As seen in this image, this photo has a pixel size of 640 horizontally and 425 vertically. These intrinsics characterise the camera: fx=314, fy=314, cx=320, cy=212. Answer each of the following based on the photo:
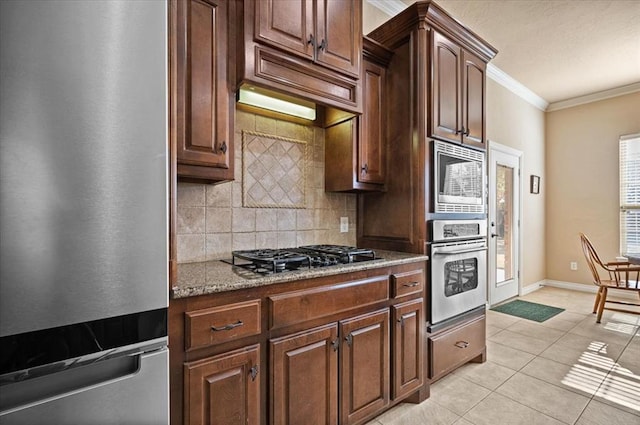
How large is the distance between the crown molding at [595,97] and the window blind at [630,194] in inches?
26.3

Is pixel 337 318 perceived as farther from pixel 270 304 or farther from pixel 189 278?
pixel 189 278

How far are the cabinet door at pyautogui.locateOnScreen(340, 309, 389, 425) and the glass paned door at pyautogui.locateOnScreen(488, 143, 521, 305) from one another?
2.88 meters

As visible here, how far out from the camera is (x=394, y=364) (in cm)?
191

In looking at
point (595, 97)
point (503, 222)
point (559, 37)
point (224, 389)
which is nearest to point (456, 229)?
point (224, 389)

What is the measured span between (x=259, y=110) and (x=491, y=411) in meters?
2.45

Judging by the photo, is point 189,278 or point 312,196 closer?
point 189,278

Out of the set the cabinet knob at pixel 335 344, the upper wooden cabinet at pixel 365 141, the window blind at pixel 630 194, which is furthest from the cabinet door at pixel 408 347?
the window blind at pixel 630 194

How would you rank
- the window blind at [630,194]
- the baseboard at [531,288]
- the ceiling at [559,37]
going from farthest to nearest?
the baseboard at [531,288], the window blind at [630,194], the ceiling at [559,37]

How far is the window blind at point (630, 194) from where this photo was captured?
4.49 m

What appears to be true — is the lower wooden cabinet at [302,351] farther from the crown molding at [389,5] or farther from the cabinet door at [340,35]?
the crown molding at [389,5]

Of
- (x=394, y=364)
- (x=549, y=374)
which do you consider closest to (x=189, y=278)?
(x=394, y=364)

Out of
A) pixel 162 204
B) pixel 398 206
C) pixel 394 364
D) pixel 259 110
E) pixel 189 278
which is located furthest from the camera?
pixel 398 206

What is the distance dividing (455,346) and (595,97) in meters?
4.98

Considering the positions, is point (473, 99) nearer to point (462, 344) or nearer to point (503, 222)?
point (462, 344)
